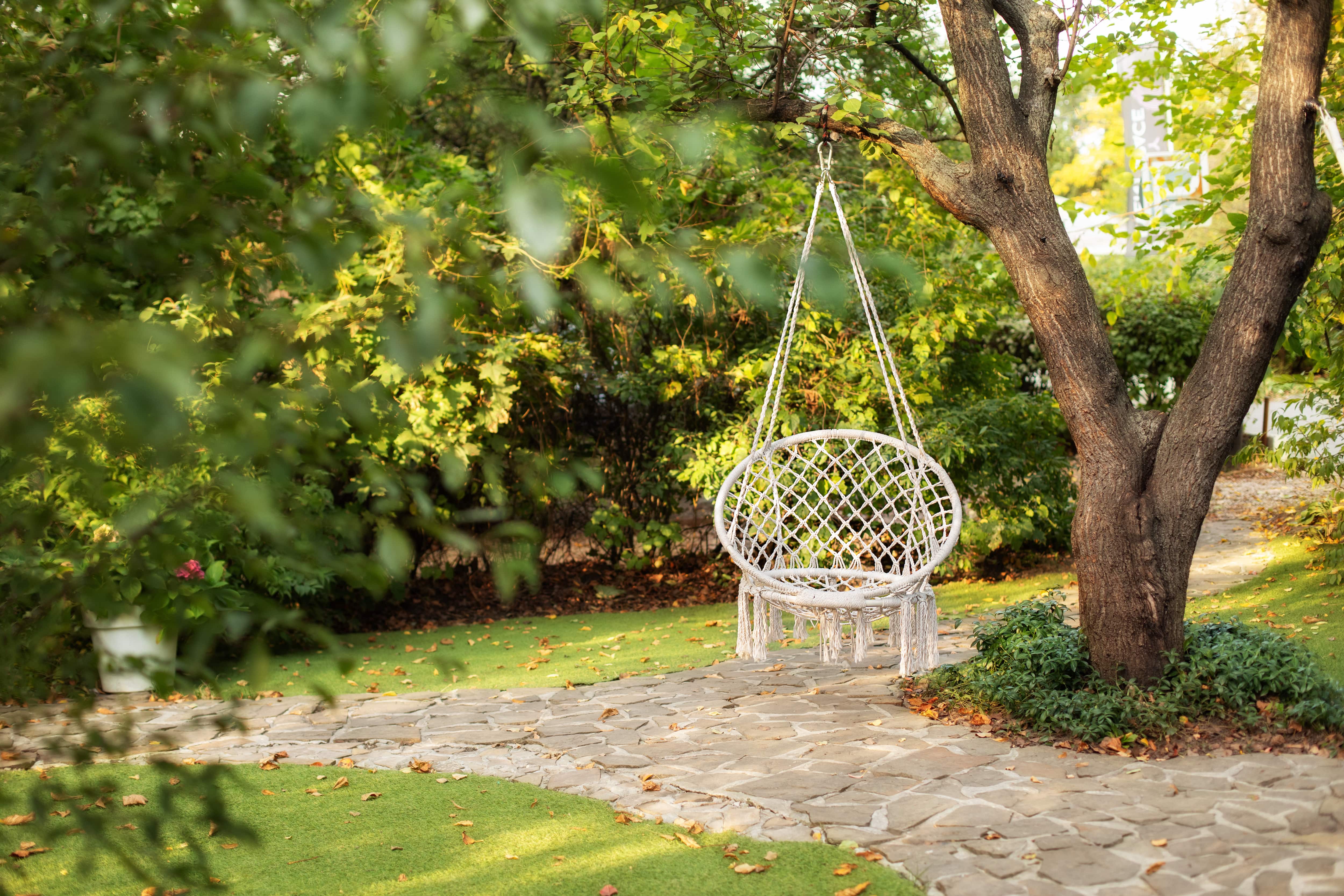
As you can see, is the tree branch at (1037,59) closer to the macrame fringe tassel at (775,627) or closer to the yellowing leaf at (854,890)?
the macrame fringe tassel at (775,627)

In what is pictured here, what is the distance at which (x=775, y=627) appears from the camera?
167 inches

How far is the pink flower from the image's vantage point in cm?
475

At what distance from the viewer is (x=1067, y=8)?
13.7 ft

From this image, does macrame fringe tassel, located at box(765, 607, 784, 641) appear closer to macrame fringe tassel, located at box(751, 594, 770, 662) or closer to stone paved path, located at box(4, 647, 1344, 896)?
macrame fringe tassel, located at box(751, 594, 770, 662)

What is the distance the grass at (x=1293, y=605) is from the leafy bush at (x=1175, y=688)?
61cm

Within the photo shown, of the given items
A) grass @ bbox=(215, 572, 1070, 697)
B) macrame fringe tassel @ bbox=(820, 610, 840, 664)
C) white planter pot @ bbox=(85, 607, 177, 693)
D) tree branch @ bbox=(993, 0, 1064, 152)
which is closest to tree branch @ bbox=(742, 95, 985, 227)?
tree branch @ bbox=(993, 0, 1064, 152)

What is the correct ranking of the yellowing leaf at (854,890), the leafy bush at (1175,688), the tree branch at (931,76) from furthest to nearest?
the tree branch at (931,76), the leafy bush at (1175,688), the yellowing leaf at (854,890)

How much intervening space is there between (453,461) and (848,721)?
3365 mm

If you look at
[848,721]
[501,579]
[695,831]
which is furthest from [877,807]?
[501,579]

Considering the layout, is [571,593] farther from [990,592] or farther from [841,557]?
[841,557]

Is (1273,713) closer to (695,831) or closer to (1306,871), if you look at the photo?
(1306,871)

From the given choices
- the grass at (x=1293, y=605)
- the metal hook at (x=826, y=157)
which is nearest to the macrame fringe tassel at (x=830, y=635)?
the metal hook at (x=826, y=157)

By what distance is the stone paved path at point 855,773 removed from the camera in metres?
2.66

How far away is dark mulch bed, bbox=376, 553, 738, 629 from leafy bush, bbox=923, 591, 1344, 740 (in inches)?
134
